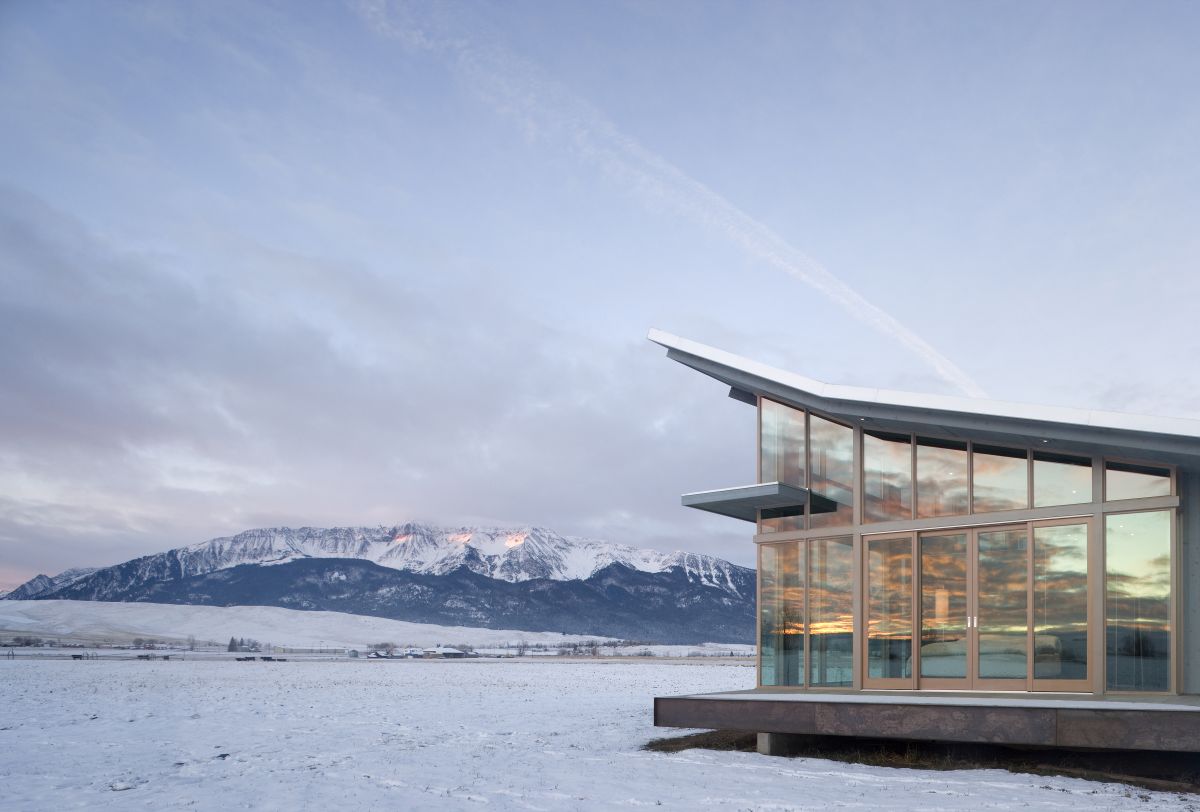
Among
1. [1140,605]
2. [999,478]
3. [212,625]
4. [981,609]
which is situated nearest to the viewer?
[1140,605]

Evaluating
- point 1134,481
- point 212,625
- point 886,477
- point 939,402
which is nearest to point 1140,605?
point 1134,481

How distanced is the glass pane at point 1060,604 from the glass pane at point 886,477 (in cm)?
204

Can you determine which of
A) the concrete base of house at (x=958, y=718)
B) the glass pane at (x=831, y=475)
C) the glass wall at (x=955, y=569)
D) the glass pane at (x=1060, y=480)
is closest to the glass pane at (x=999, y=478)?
the glass wall at (x=955, y=569)

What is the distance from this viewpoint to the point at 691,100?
2052 centimetres

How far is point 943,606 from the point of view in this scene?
13789 millimetres

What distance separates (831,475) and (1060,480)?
3464 millimetres

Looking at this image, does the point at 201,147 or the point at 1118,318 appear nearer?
the point at 1118,318

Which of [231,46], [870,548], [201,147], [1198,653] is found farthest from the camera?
[201,147]

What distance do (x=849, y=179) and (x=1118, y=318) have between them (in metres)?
6.94

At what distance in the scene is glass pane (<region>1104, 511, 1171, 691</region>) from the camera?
40.0 ft

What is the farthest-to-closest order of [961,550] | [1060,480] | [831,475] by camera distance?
[831,475], [961,550], [1060,480]

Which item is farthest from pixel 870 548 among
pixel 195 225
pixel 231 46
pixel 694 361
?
pixel 195 225

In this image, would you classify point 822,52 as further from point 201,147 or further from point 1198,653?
point 201,147

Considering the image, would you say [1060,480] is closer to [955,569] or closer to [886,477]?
[955,569]
